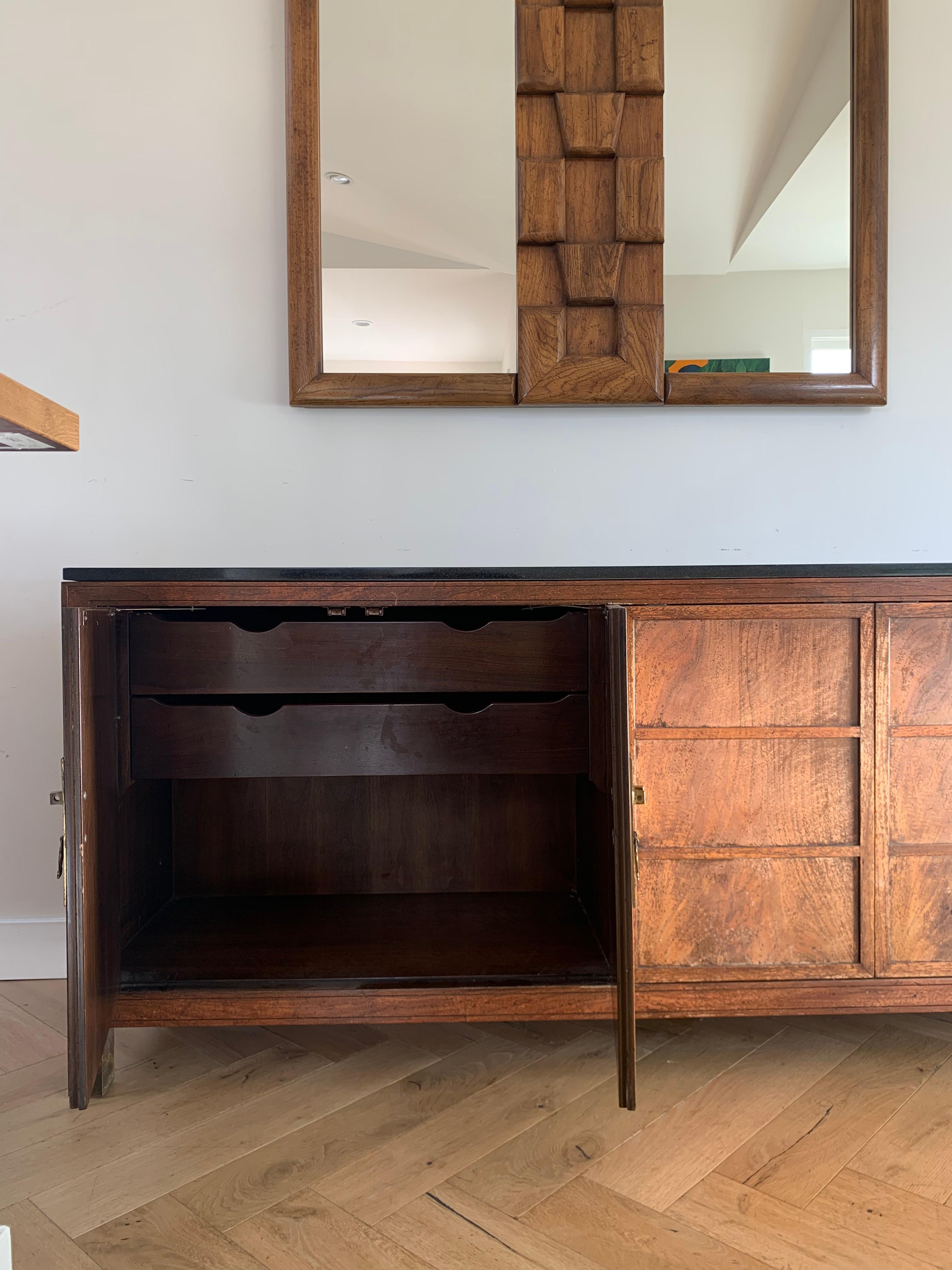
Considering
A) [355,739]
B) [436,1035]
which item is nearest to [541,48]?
[355,739]

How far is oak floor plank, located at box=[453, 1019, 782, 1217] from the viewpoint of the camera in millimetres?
1010

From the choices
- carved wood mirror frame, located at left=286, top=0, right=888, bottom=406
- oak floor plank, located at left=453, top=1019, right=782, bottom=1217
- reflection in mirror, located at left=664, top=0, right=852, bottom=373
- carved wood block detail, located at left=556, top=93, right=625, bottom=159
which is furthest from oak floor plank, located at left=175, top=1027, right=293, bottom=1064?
carved wood block detail, located at left=556, top=93, right=625, bottom=159

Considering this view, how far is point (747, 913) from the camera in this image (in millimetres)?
1215

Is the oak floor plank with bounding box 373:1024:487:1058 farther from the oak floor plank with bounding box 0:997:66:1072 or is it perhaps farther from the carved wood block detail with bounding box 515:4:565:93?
the carved wood block detail with bounding box 515:4:565:93

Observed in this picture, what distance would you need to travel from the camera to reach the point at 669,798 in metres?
1.21

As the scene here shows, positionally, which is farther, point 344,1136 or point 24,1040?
point 24,1040

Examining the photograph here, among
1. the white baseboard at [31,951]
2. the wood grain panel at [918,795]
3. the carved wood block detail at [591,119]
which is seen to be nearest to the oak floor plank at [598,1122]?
the wood grain panel at [918,795]

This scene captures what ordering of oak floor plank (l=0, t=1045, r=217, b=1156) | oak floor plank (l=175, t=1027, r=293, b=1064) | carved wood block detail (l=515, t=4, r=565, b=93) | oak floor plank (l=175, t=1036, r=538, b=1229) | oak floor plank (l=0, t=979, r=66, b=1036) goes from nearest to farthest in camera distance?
oak floor plank (l=175, t=1036, r=538, b=1229) → oak floor plank (l=0, t=1045, r=217, b=1156) → oak floor plank (l=175, t=1027, r=293, b=1064) → oak floor plank (l=0, t=979, r=66, b=1036) → carved wood block detail (l=515, t=4, r=565, b=93)

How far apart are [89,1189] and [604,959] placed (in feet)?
2.39

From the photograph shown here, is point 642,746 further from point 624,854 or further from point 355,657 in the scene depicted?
point 355,657

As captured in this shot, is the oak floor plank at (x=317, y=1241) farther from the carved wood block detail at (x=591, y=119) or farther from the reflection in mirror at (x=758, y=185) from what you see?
the carved wood block detail at (x=591, y=119)

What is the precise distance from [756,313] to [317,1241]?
168 centimetres

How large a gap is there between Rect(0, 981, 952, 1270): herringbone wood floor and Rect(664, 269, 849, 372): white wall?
1.25 meters

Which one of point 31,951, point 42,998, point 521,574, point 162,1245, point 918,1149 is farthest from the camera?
point 31,951
